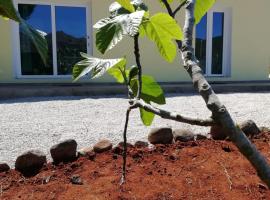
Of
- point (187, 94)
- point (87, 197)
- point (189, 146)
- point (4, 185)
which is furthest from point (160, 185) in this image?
point (187, 94)

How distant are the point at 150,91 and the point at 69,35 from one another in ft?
29.1

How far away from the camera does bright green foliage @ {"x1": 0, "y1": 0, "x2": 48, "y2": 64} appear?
0.56 meters

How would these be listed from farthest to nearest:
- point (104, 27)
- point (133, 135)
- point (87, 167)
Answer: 1. point (133, 135)
2. point (87, 167)
3. point (104, 27)

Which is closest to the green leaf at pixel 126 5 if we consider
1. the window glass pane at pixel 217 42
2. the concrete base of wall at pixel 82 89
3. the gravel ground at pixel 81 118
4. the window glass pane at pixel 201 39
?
the gravel ground at pixel 81 118

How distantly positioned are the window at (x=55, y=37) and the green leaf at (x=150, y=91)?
326 inches

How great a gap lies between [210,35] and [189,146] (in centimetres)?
782

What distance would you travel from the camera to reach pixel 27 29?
0.58 meters

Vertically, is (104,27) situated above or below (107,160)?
above

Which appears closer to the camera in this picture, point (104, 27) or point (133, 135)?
point (104, 27)

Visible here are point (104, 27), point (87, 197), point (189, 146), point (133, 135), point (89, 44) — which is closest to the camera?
point (104, 27)

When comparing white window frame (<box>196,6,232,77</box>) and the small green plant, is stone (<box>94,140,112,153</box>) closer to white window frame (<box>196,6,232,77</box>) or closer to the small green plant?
the small green plant

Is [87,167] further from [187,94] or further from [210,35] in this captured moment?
[210,35]

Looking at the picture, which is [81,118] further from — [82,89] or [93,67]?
[93,67]

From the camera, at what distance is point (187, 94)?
8914 mm
